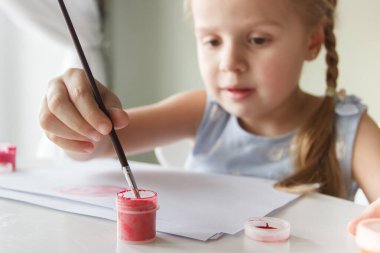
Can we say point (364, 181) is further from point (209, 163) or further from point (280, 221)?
point (280, 221)

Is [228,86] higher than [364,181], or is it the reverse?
[228,86]

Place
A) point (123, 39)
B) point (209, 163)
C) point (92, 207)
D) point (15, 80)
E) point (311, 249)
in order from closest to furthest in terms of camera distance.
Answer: point (311, 249) < point (92, 207) < point (209, 163) < point (15, 80) < point (123, 39)

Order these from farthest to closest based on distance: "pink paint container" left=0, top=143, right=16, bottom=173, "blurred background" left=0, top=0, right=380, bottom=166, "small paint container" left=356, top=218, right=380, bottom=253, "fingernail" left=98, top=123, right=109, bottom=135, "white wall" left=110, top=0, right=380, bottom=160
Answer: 1. "white wall" left=110, top=0, right=380, bottom=160
2. "blurred background" left=0, top=0, right=380, bottom=166
3. "pink paint container" left=0, top=143, right=16, bottom=173
4. "fingernail" left=98, top=123, right=109, bottom=135
5. "small paint container" left=356, top=218, right=380, bottom=253

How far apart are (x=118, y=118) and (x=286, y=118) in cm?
63

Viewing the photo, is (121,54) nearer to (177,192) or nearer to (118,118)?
(177,192)

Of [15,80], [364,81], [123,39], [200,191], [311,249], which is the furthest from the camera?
[123,39]

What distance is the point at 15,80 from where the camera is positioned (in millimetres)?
1854

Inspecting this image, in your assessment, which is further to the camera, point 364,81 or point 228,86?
point 364,81

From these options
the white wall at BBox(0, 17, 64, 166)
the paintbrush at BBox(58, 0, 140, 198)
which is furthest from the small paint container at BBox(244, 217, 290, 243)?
the white wall at BBox(0, 17, 64, 166)

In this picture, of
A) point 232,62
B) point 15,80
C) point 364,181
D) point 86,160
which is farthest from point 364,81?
point 15,80

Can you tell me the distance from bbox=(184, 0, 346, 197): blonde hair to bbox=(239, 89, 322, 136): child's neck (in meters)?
0.04

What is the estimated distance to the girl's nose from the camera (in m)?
0.88

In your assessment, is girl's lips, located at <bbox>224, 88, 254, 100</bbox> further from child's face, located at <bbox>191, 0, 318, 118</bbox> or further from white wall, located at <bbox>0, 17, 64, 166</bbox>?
white wall, located at <bbox>0, 17, 64, 166</bbox>

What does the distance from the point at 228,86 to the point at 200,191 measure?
0.99 ft
